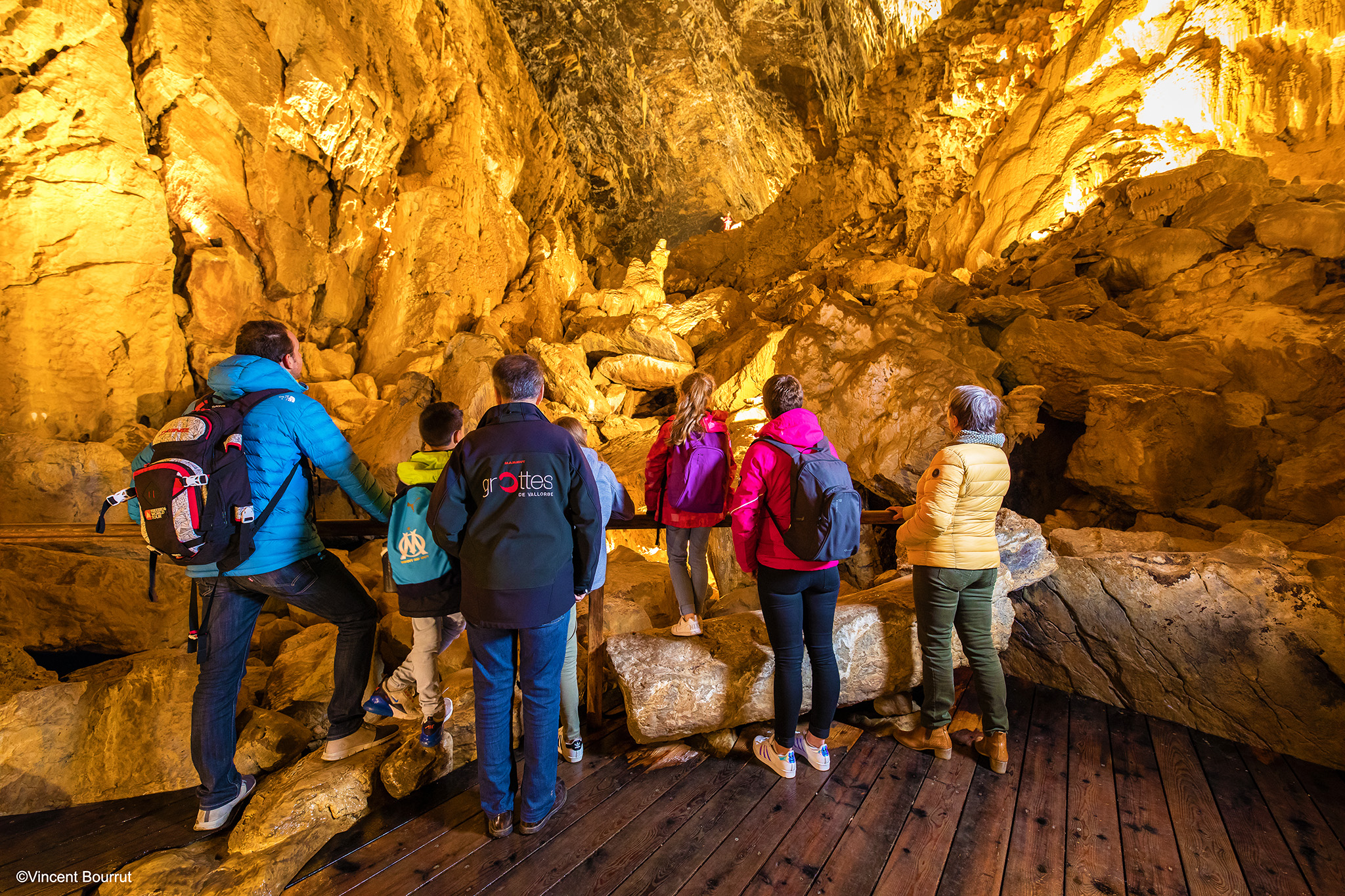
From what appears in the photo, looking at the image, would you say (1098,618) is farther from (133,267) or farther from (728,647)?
(133,267)

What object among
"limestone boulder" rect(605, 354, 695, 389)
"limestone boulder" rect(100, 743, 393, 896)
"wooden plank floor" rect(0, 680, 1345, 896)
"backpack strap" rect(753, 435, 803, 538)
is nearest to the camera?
"limestone boulder" rect(100, 743, 393, 896)

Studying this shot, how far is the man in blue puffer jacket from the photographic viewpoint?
214 centimetres

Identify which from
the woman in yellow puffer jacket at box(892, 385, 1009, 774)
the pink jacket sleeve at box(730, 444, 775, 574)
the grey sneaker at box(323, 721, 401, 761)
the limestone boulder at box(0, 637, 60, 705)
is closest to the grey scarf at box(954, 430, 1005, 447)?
the woman in yellow puffer jacket at box(892, 385, 1009, 774)

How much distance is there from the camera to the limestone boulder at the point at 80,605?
4.21 m

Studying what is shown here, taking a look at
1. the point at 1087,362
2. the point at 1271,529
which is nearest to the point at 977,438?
the point at 1271,529

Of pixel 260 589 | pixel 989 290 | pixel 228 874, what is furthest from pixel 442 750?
pixel 989 290

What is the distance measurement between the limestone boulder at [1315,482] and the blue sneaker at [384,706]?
6877 millimetres

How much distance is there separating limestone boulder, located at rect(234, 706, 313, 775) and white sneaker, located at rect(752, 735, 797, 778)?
2.20 m

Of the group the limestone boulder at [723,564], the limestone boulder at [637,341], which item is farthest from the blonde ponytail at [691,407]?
the limestone boulder at [637,341]

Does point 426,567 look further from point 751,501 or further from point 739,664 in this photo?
point 739,664

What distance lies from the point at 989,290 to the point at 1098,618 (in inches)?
352

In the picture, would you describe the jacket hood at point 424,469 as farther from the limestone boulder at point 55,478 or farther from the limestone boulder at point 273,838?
the limestone boulder at point 55,478

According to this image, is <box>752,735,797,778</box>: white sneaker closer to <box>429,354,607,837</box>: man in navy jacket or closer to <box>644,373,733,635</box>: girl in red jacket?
<box>644,373,733,635</box>: girl in red jacket

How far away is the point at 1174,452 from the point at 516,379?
6761 mm
